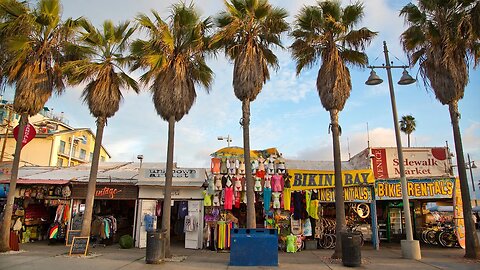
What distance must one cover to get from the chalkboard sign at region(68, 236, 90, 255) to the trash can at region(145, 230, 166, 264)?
3184 mm

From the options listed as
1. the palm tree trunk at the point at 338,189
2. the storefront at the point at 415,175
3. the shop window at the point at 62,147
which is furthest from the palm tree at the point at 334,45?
the shop window at the point at 62,147

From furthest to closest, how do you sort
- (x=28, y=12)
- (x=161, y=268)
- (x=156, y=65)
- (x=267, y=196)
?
1. (x=267, y=196)
2. (x=28, y=12)
3. (x=156, y=65)
4. (x=161, y=268)

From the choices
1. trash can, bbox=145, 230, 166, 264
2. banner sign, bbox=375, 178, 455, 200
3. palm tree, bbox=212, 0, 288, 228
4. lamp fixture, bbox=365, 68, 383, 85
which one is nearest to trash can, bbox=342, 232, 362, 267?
palm tree, bbox=212, 0, 288, 228

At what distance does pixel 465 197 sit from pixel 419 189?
11.4 ft

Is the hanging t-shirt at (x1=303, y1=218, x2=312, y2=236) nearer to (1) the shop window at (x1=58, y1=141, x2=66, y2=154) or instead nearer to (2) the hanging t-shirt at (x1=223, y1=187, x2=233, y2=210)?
(2) the hanging t-shirt at (x1=223, y1=187, x2=233, y2=210)

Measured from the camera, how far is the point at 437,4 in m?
13.4

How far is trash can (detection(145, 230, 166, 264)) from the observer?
37.5 ft

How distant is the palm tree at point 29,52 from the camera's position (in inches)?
549

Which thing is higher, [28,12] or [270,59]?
[28,12]

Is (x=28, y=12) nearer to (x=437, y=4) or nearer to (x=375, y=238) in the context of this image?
(x=437, y=4)

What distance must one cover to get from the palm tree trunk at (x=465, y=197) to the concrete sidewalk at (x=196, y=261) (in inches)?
18.4

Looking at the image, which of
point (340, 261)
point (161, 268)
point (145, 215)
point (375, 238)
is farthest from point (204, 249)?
point (375, 238)

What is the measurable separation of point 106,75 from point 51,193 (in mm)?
7097

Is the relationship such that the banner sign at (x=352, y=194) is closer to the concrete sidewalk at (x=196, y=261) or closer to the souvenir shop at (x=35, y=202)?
the concrete sidewalk at (x=196, y=261)
